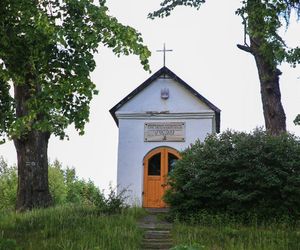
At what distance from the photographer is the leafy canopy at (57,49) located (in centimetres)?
1123

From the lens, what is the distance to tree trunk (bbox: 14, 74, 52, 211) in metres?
16.8

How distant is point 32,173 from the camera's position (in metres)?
17.0

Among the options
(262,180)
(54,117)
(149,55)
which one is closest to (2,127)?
(54,117)

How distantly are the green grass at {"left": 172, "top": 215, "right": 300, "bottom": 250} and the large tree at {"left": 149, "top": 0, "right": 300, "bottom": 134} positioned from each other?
501cm

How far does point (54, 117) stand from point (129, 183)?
354 inches

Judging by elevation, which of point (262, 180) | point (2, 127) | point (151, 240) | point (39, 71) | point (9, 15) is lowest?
point (151, 240)

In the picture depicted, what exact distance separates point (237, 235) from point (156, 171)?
30.9 feet

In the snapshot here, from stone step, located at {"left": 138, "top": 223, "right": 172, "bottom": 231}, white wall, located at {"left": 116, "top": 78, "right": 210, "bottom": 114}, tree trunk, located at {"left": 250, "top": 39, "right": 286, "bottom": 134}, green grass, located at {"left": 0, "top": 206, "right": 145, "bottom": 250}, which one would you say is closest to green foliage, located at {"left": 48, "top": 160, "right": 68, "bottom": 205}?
white wall, located at {"left": 116, "top": 78, "right": 210, "bottom": 114}

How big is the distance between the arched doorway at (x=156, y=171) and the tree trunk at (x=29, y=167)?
16.2ft

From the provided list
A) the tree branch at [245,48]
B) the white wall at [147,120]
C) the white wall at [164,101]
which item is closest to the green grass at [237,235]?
the white wall at [147,120]

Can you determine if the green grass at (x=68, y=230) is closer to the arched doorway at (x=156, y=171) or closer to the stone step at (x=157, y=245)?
the stone step at (x=157, y=245)

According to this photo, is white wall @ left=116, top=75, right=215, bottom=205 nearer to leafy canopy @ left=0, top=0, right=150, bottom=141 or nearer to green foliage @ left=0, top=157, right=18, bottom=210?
leafy canopy @ left=0, top=0, right=150, bottom=141

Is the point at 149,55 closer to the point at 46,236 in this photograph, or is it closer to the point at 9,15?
the point at 9,15

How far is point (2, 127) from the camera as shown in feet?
46.1
